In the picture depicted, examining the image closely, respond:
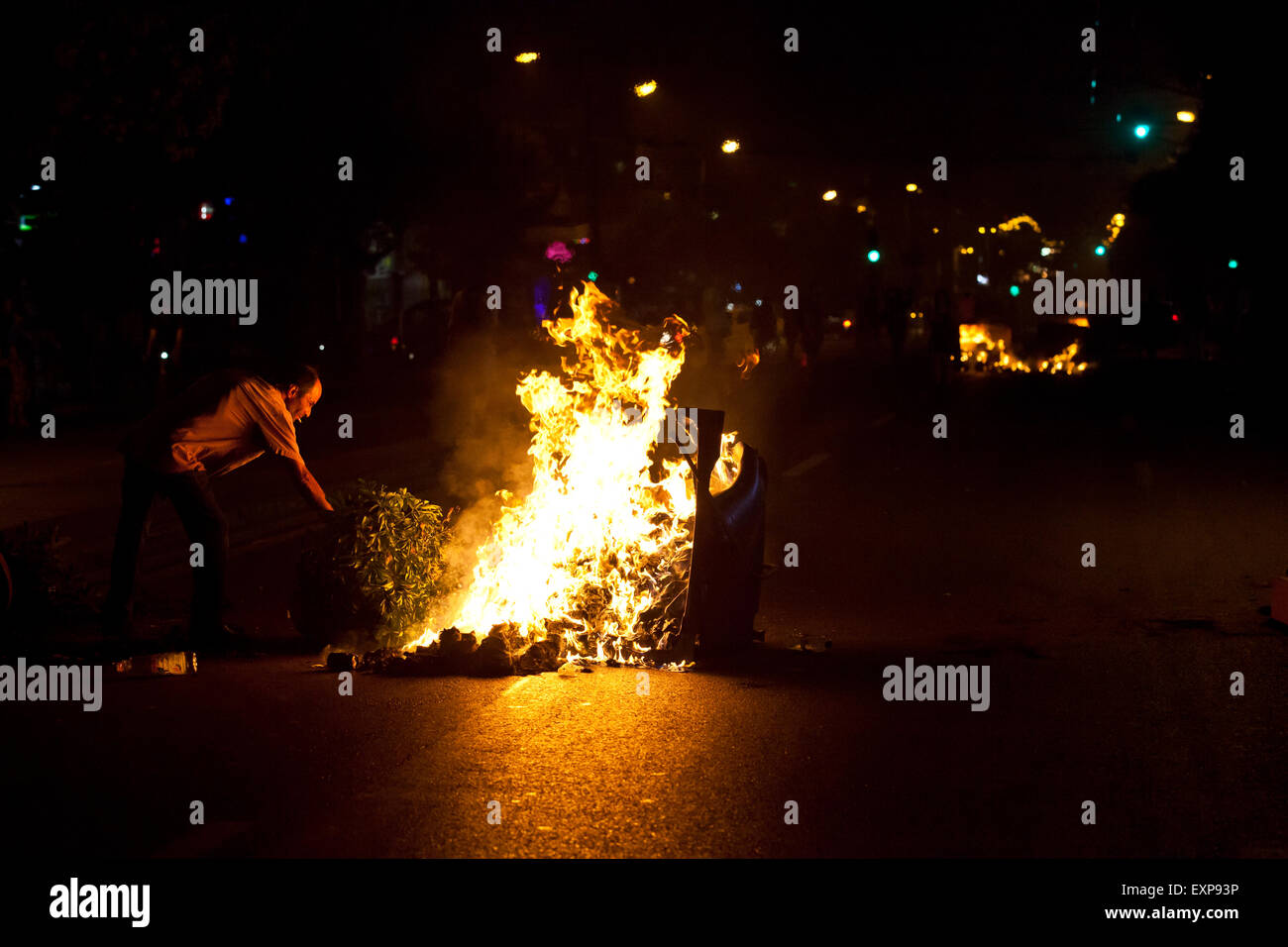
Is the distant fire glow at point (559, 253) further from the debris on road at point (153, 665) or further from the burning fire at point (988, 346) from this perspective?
the debris on road at point (153, 665)

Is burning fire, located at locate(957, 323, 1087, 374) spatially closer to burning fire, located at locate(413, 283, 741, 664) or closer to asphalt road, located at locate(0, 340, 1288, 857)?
asphalt road, located at locate(0, 340, 1288, 857)

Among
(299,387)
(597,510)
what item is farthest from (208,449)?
(597,510)

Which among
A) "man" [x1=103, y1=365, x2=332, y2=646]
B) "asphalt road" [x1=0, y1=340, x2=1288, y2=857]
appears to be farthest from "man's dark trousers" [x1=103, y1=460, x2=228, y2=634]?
"asphalt road" [x1=0, y1=340, x2=1288, y2=857]

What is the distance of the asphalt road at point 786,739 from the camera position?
5.05 metres

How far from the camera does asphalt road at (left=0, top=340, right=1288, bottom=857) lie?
5.05m

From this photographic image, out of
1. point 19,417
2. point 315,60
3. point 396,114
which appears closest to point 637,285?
point 396,114

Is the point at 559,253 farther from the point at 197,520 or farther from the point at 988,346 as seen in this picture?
the point at 988,346

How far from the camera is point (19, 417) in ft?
73.3

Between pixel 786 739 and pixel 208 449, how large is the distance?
375 cm

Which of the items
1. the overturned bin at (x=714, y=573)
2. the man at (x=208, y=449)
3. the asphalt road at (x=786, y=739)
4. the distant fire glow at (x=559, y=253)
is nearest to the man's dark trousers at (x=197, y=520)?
the man at (x=208, y=449)

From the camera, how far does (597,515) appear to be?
8.32 metres

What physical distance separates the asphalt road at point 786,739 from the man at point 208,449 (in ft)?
1.66
